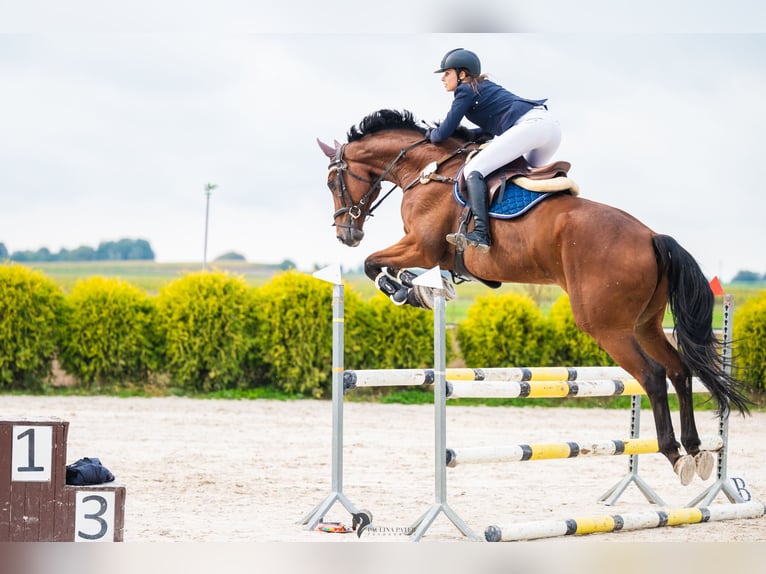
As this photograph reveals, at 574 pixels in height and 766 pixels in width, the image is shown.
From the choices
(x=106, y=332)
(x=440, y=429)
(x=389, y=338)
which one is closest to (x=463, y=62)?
(x=440, y=429)

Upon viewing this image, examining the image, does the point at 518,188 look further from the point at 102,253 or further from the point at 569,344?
the point at 102,253

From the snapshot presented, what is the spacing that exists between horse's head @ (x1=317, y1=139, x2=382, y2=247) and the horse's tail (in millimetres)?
1529

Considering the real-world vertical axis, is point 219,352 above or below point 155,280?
below

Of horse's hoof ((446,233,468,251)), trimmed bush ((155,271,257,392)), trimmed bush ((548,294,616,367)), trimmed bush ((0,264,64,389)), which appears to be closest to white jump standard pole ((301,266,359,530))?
horse's hoof ((446,233,468,251))

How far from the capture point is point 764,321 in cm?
993

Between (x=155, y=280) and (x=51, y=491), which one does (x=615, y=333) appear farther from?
(x=155, y=280)

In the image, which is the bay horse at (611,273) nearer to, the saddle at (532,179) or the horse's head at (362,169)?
the saddle at (532,179)

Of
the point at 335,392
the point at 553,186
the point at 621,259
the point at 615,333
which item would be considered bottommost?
the point at 335,392

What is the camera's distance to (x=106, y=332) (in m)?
10.1

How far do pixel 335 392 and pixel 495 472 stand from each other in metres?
2.58

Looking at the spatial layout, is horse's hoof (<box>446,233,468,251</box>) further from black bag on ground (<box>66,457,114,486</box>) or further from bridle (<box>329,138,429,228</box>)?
black bag on ground (<box>66,457,114,486</box>)

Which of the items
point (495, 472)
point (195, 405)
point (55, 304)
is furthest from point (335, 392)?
point (55, 304)

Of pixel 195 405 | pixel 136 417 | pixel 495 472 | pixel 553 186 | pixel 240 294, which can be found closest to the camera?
pixel 553 186

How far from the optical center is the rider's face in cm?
418
